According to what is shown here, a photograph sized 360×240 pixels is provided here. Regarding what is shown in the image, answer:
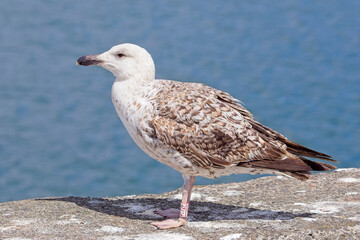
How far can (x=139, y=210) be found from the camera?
8.41 metres

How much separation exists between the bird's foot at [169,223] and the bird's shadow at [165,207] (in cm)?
35

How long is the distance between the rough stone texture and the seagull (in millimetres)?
514

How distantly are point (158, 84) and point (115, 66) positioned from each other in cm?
64

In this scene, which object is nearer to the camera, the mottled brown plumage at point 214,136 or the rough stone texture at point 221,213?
the rough stone texture at point 221,213

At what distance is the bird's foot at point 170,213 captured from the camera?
8.02m

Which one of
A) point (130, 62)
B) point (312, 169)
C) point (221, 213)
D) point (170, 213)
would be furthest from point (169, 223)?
point (130, 62)

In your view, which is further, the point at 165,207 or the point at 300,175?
the point at 165,207

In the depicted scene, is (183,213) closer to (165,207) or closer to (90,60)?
(165,207)

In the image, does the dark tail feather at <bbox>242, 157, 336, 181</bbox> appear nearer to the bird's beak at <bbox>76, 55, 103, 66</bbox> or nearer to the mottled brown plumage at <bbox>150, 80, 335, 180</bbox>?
the mottled brown plumage at <bbox>150, 80, 335, 180</bbox>

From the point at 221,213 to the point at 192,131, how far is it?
55.4 inches

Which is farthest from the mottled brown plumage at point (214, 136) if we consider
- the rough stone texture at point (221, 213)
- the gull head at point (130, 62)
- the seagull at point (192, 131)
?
the rough stone texture at point (221, 213)

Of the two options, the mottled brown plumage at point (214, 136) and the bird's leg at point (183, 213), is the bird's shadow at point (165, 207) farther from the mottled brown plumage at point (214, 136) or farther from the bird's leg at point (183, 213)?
the mottled brown plumage at point (214, 136)

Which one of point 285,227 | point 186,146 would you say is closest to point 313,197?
point 285,227

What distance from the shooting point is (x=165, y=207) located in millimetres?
8617
